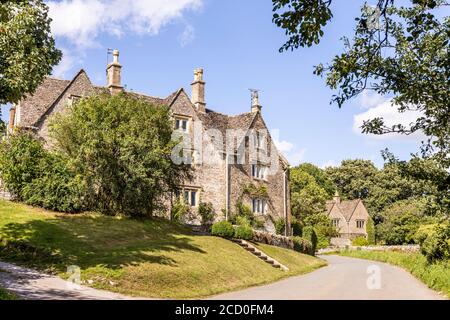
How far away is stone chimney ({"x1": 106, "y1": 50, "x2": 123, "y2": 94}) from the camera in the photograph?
41.2m

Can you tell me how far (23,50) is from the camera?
19.5m

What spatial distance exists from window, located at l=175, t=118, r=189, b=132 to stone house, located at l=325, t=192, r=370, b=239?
54.8 meters

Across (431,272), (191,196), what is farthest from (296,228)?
(431,272)

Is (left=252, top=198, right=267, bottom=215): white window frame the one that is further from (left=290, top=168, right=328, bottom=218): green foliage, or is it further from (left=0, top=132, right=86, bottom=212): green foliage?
(left=0, top=132, right=86, bottom=212): green foliage

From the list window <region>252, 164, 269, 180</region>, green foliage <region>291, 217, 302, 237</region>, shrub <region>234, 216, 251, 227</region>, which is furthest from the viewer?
green foliage <region>291, 217, 302, 237</region>

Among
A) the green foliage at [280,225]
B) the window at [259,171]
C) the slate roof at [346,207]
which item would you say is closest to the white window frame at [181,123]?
the window at [259,171]

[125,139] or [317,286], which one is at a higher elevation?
[125,139]

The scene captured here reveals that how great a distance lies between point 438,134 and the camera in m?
11.7

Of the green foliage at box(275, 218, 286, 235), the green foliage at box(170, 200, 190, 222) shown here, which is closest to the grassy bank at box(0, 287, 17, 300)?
the green foliage at box(170, 200, 190, 222)

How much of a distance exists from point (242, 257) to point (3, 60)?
1825 centimetres

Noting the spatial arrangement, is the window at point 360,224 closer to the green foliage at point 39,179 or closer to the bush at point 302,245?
the bush at point 302,245
